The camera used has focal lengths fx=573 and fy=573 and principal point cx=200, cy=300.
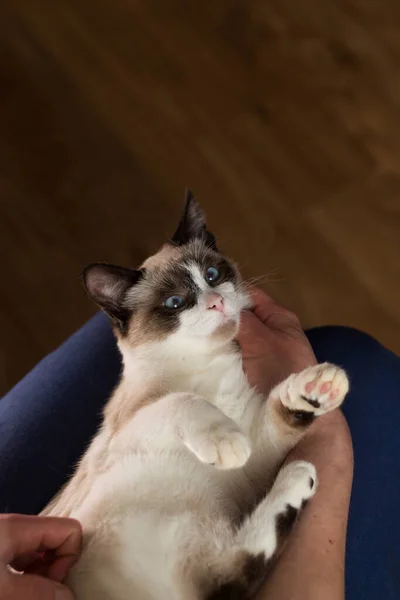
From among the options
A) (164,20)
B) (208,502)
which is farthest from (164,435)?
(164,20)

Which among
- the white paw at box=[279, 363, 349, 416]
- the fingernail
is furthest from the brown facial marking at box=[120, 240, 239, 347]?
the fingernail

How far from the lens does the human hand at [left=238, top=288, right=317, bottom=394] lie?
66.3 inches

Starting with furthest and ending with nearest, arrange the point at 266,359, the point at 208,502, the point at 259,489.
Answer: the point at 266,359, the point at 259,489, the point at 208,502

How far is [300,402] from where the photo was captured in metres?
1.31

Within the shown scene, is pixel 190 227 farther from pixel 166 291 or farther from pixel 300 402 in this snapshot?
pixel 300 402

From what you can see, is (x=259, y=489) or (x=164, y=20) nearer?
(x=259, y=489)

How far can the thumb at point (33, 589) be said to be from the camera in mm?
1075

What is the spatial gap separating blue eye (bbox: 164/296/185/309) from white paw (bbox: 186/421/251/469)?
1.53 feet

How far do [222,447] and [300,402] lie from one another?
0.76 ft

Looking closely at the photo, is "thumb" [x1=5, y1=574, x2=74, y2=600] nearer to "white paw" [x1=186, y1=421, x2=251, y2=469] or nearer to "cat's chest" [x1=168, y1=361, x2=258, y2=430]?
"white paw" [x1=186, y1=421, x2=251, y2=469]

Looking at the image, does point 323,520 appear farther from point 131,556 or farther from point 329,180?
point 329,180

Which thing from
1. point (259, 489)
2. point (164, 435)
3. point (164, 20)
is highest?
point (164, 20)

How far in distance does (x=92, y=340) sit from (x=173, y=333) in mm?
536

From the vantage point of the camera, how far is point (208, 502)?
131cm
